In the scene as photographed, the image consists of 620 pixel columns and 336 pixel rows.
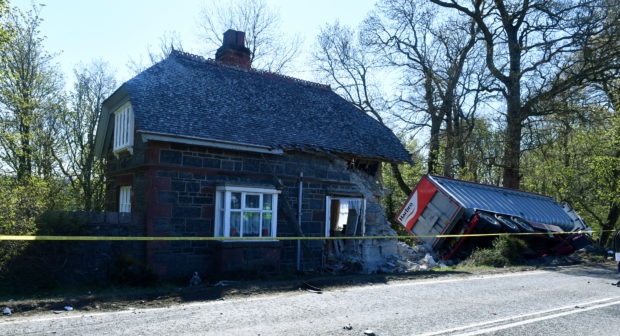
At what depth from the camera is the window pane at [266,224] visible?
13.2m

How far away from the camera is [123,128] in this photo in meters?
14.4

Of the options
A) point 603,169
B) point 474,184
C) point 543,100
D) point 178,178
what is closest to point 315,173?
point 178,178

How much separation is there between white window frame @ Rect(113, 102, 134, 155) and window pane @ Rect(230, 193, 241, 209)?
10.8 ft

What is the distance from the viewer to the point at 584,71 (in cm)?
2044

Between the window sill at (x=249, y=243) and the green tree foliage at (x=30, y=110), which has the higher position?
the green tree foliage at (x=30, y=110)

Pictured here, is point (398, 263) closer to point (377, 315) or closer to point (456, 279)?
point (456, 279)

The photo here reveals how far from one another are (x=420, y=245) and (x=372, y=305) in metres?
9.85

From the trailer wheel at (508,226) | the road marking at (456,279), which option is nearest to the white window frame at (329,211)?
the road marking at (456,279)

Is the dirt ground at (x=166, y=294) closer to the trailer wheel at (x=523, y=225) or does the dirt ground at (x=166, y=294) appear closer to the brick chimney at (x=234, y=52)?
the trailer wheel at (x=523, y=225)

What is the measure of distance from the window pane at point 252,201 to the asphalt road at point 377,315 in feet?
13.5

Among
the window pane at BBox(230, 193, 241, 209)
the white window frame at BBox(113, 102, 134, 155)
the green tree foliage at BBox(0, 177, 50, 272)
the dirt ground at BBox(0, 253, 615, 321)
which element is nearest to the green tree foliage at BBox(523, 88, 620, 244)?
the dirt ground at BBox(0, 253, 615, 321)

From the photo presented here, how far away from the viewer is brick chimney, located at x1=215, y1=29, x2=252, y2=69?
724 inches

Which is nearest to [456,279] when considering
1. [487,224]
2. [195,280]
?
[487,224]

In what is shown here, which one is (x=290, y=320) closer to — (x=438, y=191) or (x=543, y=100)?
(x=438, y=191)
